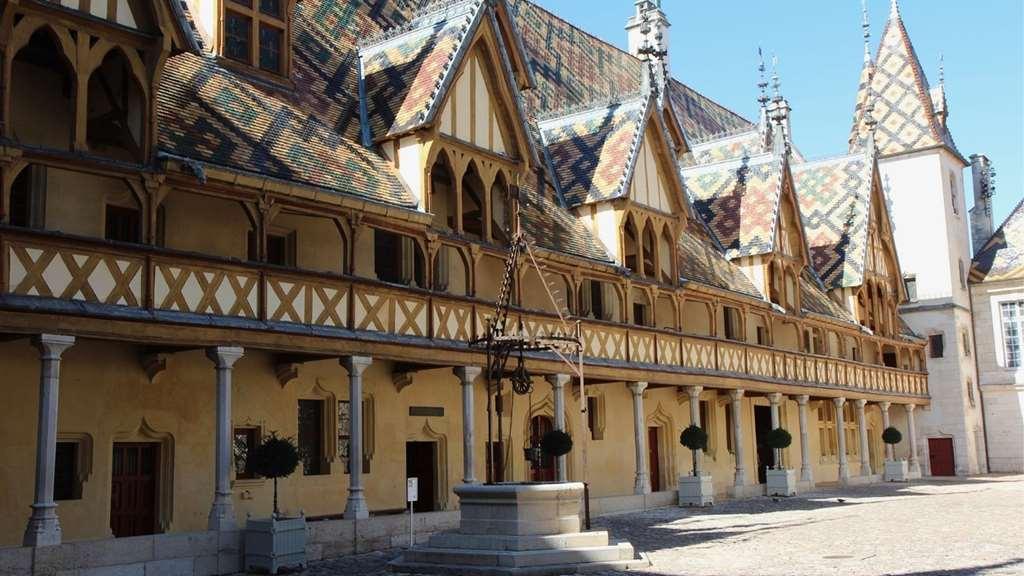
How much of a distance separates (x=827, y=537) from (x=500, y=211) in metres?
9.78

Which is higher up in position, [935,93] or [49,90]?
[935,93]

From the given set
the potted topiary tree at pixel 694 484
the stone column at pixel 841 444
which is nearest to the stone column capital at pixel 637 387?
the potted topiary tree at pixel 694 484

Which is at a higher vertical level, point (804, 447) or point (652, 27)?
point (652, 27)

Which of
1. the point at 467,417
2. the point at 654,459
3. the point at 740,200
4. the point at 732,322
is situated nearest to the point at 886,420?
the point at 732,322

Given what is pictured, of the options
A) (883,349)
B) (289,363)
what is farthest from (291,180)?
(883,349)

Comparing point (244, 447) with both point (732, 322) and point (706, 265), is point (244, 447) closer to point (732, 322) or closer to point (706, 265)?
point (706, 265)

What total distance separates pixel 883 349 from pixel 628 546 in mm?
32767

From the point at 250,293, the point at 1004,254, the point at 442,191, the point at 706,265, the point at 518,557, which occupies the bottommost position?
the point at 518,557

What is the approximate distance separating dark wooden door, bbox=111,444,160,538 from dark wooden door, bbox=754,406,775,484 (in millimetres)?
22275

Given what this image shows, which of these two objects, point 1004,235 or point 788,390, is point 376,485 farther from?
point 1004,235

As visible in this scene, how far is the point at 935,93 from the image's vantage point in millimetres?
50875

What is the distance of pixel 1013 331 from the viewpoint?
48.5 meters

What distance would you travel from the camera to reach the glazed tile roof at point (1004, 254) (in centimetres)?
4897

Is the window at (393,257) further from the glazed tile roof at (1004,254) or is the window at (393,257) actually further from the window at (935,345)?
the glazed tile roof at (1004,254)
